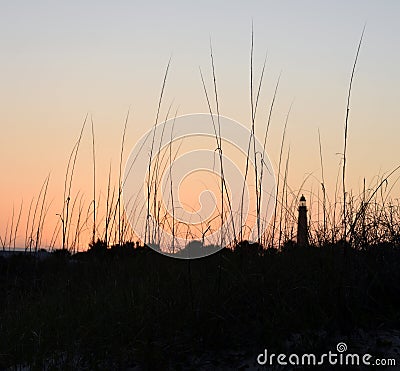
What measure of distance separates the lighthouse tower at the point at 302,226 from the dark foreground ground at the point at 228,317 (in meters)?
0.30

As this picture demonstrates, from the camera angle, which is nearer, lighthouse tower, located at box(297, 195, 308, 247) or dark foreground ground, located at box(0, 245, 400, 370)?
dark foreground ground, located at box(0, 245, 400, 370)

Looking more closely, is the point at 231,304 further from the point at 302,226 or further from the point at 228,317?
the point at 302,226

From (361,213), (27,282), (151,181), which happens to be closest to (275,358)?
(361,213)

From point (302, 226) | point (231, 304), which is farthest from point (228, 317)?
point (302, 226)

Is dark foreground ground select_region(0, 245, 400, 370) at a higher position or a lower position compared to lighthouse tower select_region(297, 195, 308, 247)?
lower

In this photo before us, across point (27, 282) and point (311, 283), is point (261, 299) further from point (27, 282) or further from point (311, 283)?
point (27, 282)

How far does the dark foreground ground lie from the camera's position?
362 cm

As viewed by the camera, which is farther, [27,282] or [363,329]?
[27,282]

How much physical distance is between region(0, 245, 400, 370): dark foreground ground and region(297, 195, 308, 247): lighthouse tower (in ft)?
0.98

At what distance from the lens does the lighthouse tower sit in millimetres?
5055

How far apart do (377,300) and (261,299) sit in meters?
0.68

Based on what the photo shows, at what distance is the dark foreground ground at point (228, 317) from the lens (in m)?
3.62

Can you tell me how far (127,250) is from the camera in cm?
640

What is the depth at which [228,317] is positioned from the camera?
383 centimetres
